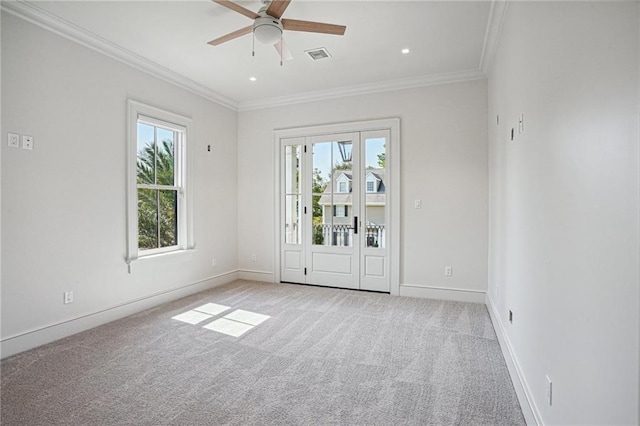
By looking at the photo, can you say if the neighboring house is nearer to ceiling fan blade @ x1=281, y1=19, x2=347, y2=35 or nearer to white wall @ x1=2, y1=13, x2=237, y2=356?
white wall @ x1=2, y1=13, x2=237, y2=356

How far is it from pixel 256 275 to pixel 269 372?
3108mm

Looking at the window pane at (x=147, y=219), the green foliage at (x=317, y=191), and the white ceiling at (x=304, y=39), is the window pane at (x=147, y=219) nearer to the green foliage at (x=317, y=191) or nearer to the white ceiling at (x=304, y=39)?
the white ceiling at (x=304, y=39)

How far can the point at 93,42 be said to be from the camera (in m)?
3.37

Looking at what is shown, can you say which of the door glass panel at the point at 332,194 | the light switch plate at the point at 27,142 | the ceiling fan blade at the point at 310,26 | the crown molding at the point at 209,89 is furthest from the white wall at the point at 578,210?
the light switch plate at the point at 27,142

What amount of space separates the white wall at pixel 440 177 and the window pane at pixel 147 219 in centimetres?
266

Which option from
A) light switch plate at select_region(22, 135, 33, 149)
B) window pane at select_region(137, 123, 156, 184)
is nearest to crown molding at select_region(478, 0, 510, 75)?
window pane at select_region(137, 123, 156, 184)

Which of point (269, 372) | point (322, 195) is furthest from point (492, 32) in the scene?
point (269, 372)

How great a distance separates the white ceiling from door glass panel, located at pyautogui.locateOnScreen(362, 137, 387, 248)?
2.99 ft

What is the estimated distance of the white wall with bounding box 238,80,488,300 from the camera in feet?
14.1

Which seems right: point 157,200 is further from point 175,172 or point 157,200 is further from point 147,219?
point 175,172

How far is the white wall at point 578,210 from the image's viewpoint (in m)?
0.99

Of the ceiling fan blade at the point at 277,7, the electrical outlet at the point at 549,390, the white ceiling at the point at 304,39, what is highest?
the white ceiling at the point at 304,39

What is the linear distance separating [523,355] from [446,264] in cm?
232

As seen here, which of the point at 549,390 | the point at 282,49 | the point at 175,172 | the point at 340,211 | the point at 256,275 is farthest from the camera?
the point at 256,275
